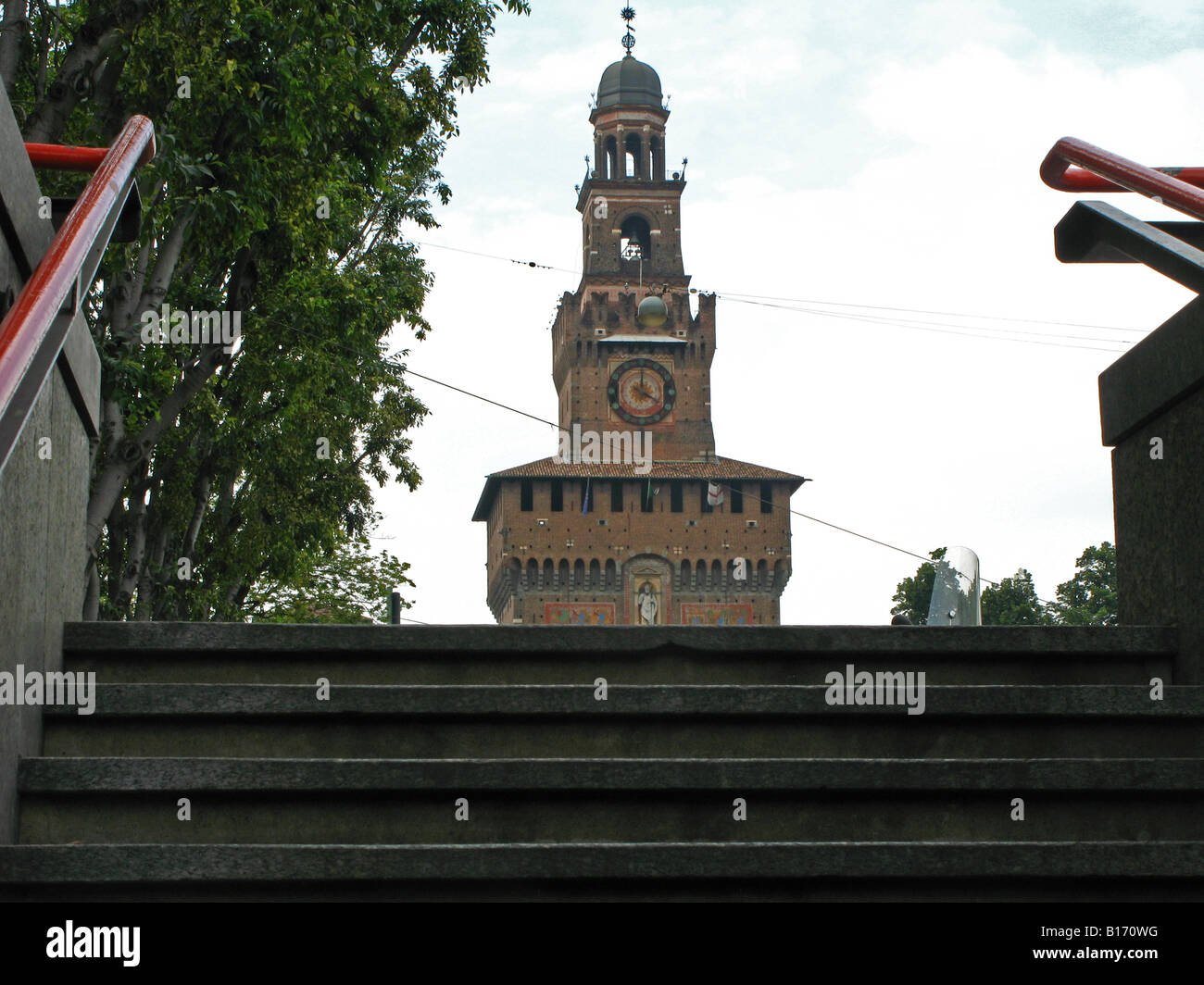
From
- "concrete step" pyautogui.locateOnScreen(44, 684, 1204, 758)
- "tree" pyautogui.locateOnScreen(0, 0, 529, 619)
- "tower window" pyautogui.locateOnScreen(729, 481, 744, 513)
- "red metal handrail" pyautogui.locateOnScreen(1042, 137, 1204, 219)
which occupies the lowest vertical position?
"concrete step" pyautogui.locateOnScreen(44, 684, 1204, 758)

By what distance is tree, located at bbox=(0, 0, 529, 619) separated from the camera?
1216 cm

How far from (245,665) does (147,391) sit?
8791mm

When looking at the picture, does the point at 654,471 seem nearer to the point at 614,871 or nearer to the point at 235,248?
the point at 235,248

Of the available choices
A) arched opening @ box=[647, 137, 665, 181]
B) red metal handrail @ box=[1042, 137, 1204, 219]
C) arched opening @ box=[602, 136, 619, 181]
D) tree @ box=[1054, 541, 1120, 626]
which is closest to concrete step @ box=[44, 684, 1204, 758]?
red metal handrail @ box=[1042, 137, 1204, 219]

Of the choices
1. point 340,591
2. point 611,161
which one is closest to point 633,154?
point 611,161

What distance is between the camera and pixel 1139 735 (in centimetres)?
439

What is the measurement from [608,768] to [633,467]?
6897 cm

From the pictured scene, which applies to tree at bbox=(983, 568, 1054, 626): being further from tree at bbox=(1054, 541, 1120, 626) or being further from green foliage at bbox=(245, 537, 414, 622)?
green foliage at bbox=(245, 537, 414, 622)

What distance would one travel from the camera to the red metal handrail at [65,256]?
3.18m

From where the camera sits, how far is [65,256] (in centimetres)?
379

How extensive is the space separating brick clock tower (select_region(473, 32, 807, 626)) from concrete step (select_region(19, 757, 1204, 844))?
214ft
